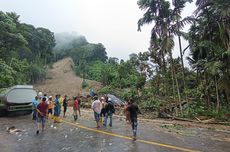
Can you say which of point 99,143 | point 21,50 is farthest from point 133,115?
point 21,50

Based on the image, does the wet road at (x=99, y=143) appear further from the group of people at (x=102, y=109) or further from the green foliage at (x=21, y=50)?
the green foliage at (x=21, y=50)

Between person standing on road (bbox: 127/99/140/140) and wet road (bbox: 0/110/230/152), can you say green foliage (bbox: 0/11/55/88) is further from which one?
person standing on road (bbox: 127/99/140/140)

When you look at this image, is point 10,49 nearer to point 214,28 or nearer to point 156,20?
point 156,20

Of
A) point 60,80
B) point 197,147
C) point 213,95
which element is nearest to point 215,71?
point 213,95

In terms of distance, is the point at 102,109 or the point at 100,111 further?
the point at 102,109

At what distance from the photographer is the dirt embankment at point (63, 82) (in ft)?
209

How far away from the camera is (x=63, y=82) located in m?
78.0

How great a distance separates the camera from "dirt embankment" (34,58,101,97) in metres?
63.7

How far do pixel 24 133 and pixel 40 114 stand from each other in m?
1.29

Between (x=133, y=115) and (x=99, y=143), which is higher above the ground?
(x=133, y=115)

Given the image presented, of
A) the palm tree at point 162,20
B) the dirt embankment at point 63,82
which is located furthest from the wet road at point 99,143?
the dirt embankment at point 63,82

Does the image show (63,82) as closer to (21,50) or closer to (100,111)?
(21,50)

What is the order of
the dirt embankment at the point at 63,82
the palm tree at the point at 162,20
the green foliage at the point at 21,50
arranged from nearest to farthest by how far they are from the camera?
the palm tree at the point at 162,20, the green foliage at the point at 21,50, the dirt embankment at the point at 63,82

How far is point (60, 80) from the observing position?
82062 mm
